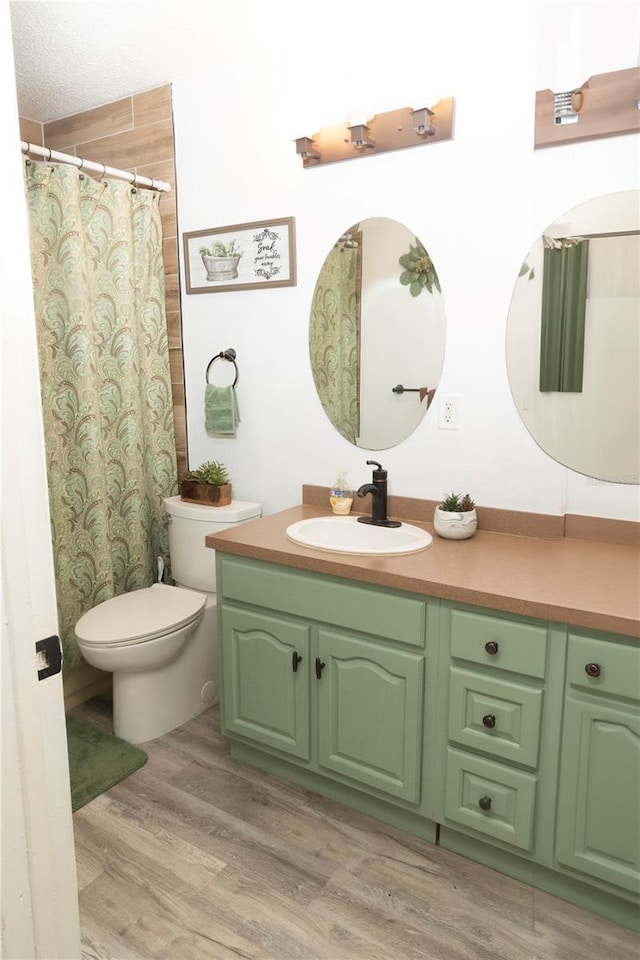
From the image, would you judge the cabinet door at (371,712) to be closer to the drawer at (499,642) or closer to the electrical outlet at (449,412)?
the drawer at (499,642)

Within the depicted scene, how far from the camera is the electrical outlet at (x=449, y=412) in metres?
2.13

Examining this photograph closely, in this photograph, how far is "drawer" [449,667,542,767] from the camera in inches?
62.6

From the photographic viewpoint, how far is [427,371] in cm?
217

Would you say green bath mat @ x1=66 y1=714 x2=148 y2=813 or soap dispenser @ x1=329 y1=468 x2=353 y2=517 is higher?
soap dispenser @ x1=329 y1=468 x2=353 y2=517

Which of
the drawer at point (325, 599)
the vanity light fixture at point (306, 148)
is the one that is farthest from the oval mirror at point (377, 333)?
the drawer at point (325, 599)

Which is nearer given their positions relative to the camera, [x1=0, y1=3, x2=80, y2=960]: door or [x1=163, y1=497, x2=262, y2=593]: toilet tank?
[x1=0, y1=3, x2=80, y2=960]: door

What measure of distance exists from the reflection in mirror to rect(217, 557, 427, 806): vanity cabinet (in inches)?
27.5

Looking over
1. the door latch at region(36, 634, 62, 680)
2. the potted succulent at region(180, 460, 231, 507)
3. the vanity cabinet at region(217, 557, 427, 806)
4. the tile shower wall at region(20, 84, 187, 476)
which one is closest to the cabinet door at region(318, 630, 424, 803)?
the vanity cabinet at region(217, 557, 427, 806)

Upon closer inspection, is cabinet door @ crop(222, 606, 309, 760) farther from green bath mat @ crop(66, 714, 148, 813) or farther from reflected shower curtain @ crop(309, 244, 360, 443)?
reflected shower curtain @ crop(309, 244, 360, 443)

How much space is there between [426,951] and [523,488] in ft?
4.13

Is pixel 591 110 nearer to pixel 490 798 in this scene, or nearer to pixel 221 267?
pixel 221 267

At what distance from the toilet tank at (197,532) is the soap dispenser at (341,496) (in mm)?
379

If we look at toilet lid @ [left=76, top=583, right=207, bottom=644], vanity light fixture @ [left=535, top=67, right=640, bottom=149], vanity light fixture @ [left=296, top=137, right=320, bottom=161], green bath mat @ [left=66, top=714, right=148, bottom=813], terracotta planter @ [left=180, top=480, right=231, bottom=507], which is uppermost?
vanity light fixture @ [left=296, top=137, right=320, bottom=161]

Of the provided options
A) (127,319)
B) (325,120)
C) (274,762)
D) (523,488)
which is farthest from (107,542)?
(325,120)
